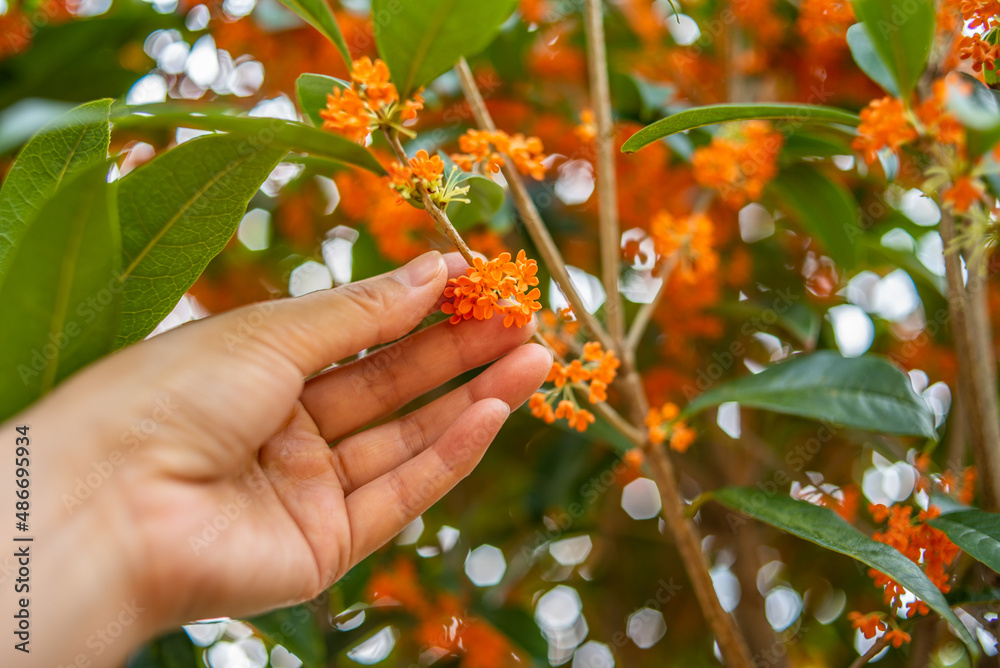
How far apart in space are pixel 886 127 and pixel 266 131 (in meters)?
0.88

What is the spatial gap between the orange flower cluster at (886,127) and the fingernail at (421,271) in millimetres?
667

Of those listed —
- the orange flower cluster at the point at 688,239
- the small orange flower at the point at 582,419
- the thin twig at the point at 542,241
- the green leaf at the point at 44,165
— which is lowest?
the orange flower cluster at the point at 688,239

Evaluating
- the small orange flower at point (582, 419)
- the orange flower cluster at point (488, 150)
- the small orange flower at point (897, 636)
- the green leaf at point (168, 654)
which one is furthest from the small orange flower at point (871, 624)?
the green leaf at point (168, 654)

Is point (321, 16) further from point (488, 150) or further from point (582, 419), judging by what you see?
point (582, 419)

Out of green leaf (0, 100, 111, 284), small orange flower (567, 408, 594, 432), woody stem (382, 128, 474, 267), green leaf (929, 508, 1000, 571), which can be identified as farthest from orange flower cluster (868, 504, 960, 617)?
green leaf (0, 100, 111, 284)

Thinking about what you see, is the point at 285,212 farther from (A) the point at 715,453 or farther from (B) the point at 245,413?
(A) the point at 715,453

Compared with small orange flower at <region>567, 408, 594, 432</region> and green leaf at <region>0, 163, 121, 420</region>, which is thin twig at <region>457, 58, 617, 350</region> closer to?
small orange flower at <region>567, 408, 594, 432</region>

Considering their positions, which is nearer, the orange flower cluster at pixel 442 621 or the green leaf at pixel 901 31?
the green leaf at pixel 901 31

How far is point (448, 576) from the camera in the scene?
6.54ft

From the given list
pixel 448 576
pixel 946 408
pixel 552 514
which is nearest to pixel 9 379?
pixel 448 576

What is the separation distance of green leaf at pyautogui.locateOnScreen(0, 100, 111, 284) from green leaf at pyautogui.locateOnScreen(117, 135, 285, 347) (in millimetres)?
117

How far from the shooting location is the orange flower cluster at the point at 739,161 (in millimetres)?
1423

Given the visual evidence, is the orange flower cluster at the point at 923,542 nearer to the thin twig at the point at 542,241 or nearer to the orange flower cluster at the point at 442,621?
the thin twig at the point at 542,241

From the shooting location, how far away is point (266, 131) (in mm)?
827
